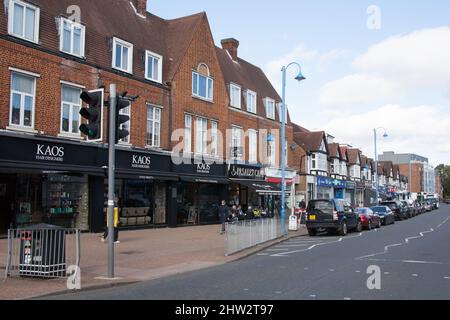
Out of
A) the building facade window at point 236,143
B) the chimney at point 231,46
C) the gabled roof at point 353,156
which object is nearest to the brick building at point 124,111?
the building facade window at point 236,143

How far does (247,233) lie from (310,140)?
108 feet

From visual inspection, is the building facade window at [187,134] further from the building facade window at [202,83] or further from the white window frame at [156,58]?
the white window frame at [156,58]

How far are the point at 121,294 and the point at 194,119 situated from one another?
1993cm

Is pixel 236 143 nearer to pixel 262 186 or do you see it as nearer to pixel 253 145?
pixel 253 145

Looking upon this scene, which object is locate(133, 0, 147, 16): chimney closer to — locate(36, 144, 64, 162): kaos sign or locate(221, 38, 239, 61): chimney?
locate(221, 38, 239, 61): chimney

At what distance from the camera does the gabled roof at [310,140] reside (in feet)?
156

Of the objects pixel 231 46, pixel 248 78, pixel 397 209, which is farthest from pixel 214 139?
pixel 397 209

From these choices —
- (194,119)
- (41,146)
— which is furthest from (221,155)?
(41,146)

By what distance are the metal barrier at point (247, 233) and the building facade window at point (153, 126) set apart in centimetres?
819

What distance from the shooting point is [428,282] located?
10.2m

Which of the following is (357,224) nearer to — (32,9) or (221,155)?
(221,155)

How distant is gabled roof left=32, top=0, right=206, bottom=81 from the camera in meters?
20.7
